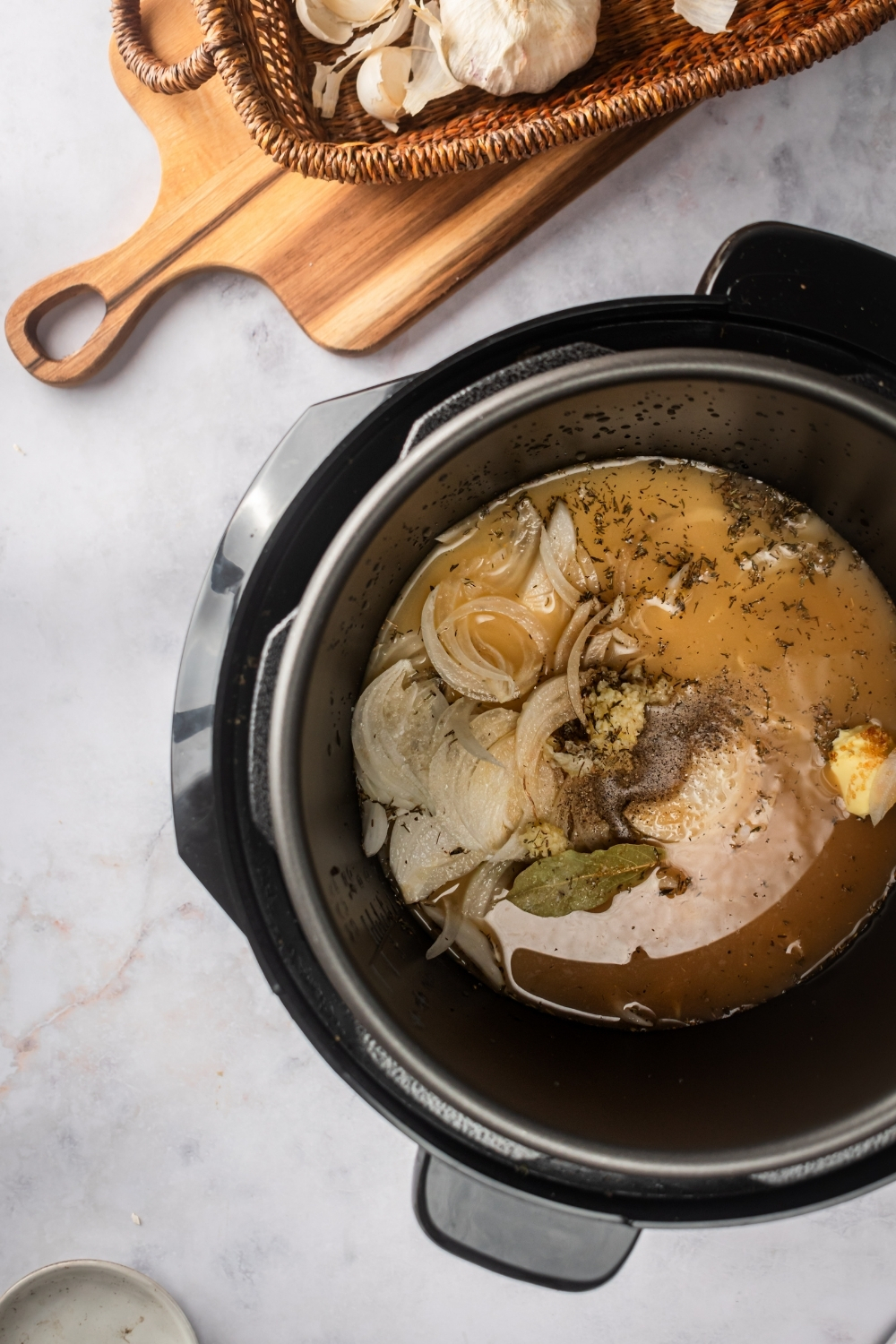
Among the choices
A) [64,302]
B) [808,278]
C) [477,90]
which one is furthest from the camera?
[64,302]

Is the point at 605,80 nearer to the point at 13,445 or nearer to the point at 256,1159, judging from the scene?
the point at 13,445

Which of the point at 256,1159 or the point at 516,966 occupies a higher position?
the point at 516,966

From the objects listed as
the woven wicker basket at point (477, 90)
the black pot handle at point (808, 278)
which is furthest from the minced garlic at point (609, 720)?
the woven wicker basket at point (477, 90)

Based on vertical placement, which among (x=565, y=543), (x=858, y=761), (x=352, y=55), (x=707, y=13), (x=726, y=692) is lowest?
(x=858, y=761)

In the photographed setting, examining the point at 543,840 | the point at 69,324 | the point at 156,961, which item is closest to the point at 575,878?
the point at 543,840

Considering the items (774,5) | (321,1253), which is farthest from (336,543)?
(321,1253)

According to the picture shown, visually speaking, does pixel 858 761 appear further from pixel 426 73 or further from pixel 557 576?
pixel 426 73

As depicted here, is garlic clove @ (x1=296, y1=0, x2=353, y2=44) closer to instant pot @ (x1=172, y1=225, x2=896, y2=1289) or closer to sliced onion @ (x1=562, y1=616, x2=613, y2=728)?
instant pot @ (x1=172, y1=225, x2=896, y2=1289)
